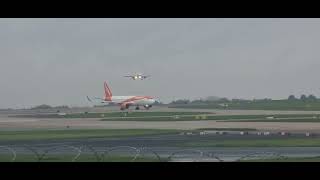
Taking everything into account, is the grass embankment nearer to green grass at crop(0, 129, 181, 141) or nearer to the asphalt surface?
the asphalt surface

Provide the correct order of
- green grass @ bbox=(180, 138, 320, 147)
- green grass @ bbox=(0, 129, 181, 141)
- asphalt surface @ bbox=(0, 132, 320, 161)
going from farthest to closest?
1. green grass @ bbox=(0, 129, 181, 141)
2. green grass @ bbox=(180, 138, 320, 147)
3. asphalt surface @ bbox=(0, 132, 320, 161)

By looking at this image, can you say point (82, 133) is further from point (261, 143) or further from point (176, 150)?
point (176, 150)

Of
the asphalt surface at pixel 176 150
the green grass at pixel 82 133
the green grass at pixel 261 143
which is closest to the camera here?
the asphalt surface at pixel 176 150

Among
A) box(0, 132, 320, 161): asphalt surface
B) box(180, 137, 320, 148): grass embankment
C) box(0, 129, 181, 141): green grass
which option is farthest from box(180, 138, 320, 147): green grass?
box(0, 129, 181, 141): green grass

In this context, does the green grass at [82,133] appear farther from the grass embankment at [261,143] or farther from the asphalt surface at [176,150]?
the grass embankment at [261,143]

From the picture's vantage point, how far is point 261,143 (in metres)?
18.9

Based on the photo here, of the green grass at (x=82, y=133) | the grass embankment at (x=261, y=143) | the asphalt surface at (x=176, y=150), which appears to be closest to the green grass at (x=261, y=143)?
the grass embankment at (x=261, y=143)

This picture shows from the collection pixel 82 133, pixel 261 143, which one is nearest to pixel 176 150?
pixel 261 143

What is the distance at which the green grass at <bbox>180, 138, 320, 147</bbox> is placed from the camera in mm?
18219

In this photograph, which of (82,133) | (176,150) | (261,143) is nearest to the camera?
(176,150)

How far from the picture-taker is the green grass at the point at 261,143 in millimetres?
18219
